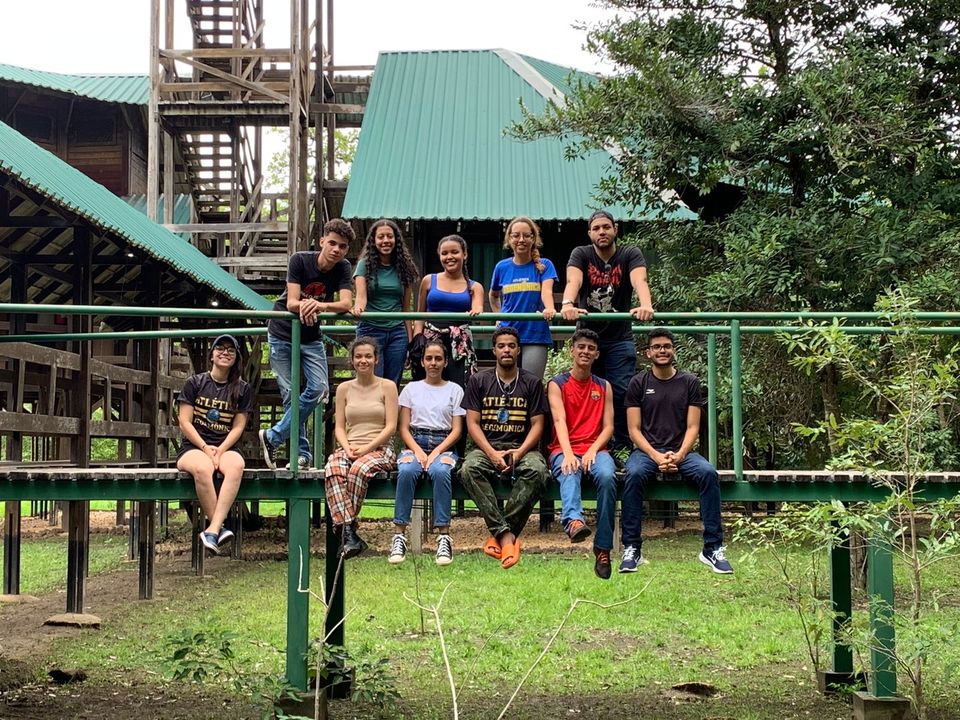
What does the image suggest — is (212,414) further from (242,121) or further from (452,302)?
(242,121)

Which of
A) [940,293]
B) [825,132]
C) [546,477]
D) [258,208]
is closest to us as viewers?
[546,477]

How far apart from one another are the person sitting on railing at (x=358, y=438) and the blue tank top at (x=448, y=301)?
0.51 m

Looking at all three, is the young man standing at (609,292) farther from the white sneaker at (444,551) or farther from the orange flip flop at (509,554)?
the white sneaker at (444,551)

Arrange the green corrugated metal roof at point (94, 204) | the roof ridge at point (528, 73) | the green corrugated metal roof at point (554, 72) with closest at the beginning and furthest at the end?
the green corrugated metal roof at point (94, 204) < the roof ridge at point (528, 73) < the green corrugated metal roof at point (554, 72)

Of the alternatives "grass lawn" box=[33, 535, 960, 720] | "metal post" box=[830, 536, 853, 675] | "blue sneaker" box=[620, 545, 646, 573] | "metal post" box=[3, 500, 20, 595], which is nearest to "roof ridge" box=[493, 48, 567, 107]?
"grass lawn" box=[33, 535, 960, 720]

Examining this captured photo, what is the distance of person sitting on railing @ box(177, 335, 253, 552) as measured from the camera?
7.75 metres

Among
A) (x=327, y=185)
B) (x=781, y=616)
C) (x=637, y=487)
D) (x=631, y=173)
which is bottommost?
(x=781, y=616)

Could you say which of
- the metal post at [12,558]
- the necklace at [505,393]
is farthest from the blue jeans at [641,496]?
the metal post at [12,558]

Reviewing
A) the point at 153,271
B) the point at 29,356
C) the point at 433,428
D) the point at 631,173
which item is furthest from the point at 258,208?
the point at 433,428

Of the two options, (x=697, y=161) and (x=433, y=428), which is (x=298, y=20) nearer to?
(x=697, y=161)

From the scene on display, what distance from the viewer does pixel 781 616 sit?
13.4 m

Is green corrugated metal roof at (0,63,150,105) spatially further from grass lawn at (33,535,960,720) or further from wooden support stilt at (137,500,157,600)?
grass lawn at (33,535,960,720)

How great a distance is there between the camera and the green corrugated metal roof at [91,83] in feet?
76.9

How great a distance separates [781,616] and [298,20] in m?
14.0
